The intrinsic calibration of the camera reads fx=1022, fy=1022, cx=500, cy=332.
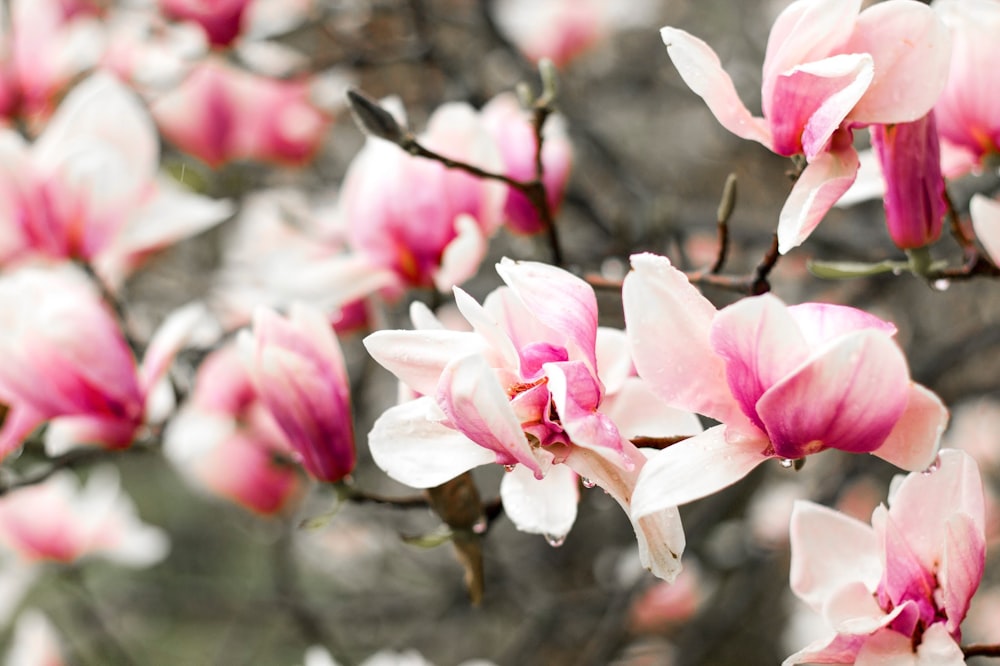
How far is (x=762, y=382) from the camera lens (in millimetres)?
408

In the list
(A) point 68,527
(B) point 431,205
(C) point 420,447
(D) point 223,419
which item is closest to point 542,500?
(C) point 420,447

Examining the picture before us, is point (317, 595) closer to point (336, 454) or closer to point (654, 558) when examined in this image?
point (336, 454)

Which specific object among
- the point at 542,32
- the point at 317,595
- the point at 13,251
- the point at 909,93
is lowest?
the point at 317,595

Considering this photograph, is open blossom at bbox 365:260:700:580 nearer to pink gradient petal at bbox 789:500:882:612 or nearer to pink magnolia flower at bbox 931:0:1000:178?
pink gradient petal at bbox 789:500:882:612

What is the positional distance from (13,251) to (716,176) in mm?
1583

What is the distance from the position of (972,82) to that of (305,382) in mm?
424

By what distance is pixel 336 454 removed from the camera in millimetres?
629

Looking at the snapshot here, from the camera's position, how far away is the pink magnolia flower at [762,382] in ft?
1.27

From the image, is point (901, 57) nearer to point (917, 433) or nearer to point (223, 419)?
point (917, 433)

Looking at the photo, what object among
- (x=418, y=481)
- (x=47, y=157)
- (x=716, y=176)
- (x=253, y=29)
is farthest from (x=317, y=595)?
(x=418, y=481)

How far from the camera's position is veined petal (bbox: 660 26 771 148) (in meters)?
0.47

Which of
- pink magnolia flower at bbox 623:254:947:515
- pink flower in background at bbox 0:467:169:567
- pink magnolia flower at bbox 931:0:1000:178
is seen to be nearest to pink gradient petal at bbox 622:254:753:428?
→ pink magnolia flower at bbox 623:254:947:515

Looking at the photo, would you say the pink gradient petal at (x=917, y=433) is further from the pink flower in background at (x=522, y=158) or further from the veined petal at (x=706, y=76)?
the pink flower in background at (x=522, y=158)

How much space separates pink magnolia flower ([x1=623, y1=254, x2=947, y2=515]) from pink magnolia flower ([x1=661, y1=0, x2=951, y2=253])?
65 millimetres
